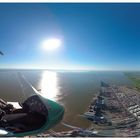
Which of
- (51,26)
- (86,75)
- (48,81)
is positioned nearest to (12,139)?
(51,26)

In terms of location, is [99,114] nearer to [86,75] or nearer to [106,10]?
[86,75]

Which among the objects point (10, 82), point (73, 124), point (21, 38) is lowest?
Result: point (73, 124)

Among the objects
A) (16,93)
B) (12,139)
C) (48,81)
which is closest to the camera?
(12,139)

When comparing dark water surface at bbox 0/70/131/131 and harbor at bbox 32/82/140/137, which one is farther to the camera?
harbor at bbox 32/82/140/137

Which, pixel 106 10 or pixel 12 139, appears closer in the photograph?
pixel 12 139

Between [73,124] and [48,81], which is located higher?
[48,81]

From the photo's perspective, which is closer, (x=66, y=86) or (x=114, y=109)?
(x=114, y=109)

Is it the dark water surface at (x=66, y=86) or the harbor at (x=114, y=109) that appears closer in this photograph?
the dark water surface at (x=66, y=86)

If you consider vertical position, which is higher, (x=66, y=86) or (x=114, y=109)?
(x=66, y=86)
